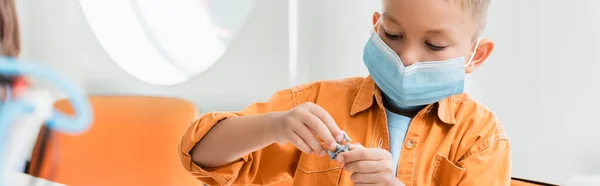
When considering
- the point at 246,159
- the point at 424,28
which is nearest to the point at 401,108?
the point at 424,28

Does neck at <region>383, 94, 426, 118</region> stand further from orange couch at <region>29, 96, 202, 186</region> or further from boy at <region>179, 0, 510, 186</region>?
orange couch at <region>29, 96, 202, 186</region>

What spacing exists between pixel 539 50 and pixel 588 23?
0.12 meters

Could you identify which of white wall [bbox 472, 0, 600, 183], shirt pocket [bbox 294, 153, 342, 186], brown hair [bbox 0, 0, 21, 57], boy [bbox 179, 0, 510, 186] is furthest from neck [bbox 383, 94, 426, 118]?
white wall [bbox 472, 0, 600, 183]

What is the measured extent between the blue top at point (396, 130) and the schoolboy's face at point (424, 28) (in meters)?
0.10

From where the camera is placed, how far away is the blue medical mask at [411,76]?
865 millimetres

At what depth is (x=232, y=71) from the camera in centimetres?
143

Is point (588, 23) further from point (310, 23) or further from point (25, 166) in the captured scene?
point (25, 166)

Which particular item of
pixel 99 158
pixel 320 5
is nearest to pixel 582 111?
pixel 320 5

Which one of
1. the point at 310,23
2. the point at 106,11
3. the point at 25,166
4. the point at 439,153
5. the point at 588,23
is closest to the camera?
the point at 25,166

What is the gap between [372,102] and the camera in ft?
3.04

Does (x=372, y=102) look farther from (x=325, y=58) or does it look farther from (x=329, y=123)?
(x=325, y=58)

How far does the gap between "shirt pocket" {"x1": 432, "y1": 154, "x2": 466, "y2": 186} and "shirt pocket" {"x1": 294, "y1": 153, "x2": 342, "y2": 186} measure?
139 mm

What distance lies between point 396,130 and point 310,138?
0.20m

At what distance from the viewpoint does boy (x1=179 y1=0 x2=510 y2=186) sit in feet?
2.80
